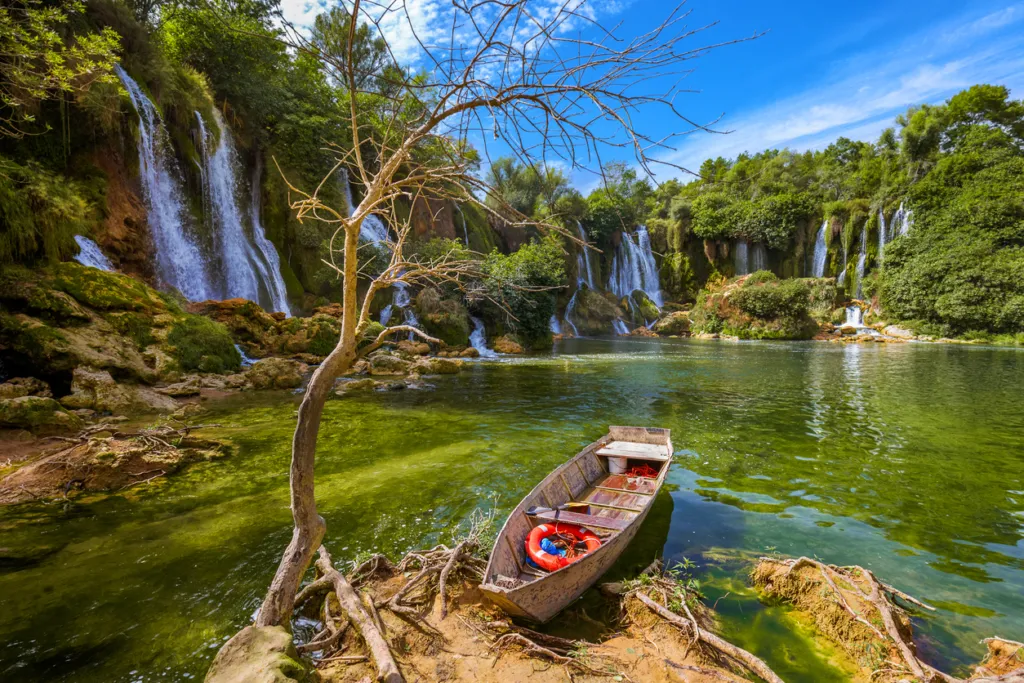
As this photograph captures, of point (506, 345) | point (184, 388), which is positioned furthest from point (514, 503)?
point (506, 345)

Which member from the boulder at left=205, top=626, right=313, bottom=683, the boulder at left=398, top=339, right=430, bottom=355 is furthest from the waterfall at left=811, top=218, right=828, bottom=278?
the boulder at left=205, top=626, right=313, bottom=683

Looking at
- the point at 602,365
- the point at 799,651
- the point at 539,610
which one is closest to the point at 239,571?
the point at 539,610

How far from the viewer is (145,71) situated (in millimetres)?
18328

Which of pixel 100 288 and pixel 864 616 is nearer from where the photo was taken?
pixel 864 616

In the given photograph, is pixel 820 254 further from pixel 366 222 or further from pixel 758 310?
pixel 366 222

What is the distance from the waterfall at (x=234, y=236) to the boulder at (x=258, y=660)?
1970 cm

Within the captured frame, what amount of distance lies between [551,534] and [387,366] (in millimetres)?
14531

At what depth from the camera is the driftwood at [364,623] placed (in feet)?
9.07

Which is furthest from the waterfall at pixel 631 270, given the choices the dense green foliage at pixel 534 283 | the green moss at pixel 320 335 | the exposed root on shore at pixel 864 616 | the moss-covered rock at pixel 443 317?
the exposed root on shore at pixel 864 616

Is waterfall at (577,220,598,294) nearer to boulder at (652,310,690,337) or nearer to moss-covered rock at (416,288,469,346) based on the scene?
boulder at (652,310,690,337)

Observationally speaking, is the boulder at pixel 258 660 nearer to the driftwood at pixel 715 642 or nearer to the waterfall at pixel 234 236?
the driftwood at pixel 715 642

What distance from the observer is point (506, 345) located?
1078 inches

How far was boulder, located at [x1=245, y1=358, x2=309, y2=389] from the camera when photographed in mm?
13986

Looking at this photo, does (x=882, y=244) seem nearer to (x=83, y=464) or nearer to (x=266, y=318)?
(x=266, y=318)
